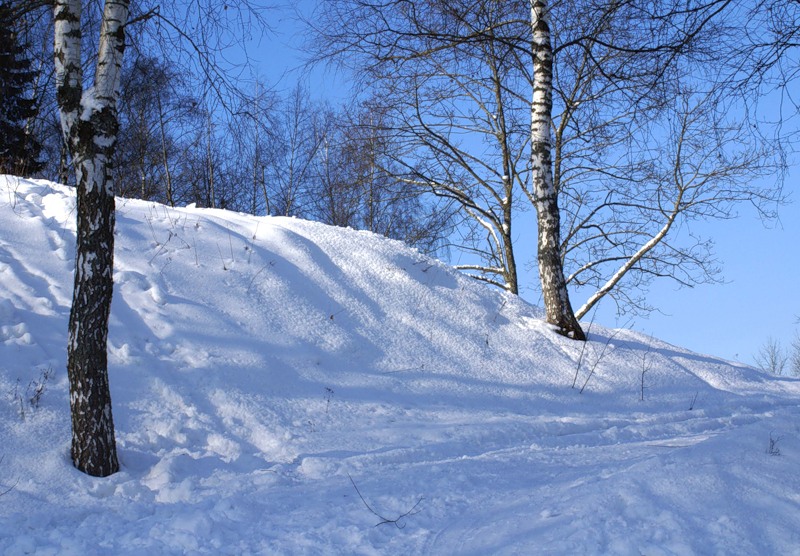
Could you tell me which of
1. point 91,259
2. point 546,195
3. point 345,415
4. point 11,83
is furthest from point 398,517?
point 11,83

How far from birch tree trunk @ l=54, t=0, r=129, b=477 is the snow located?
0.91ft

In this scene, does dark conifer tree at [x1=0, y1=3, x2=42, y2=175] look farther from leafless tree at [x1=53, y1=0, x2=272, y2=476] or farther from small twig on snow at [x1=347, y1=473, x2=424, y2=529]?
small twig on snow at [x1=347, y1=473, x2=424, y2=529]

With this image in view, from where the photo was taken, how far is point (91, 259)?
4.36 meters

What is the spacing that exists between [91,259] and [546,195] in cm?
644

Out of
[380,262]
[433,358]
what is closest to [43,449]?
[433,358]

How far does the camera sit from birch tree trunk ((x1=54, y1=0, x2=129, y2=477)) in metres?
4.31

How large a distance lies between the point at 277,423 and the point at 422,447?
130 centimetres

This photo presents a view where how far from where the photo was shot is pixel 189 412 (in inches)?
204

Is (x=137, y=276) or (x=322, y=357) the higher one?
(x=137, y=276)

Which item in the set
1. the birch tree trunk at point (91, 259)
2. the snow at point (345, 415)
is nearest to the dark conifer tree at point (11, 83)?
the snow at point (345, 415)

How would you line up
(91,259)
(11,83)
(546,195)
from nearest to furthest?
(91,259) < (11,83) < (546,195)

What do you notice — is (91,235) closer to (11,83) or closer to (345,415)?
(345,415)

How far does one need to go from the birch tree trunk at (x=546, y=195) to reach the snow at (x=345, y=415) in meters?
0.46

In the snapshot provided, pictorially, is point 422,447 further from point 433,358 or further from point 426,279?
→ point 426,279
